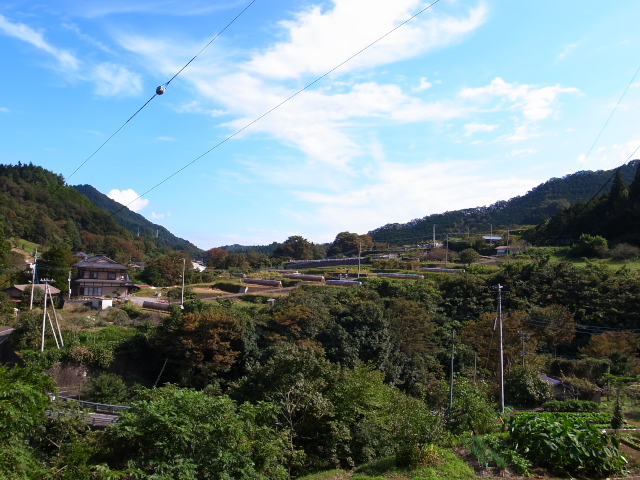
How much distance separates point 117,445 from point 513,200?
94.5 metres

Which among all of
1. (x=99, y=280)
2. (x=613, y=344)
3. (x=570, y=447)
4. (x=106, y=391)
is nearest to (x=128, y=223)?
(x=99, y=280)

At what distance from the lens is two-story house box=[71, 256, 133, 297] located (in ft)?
108

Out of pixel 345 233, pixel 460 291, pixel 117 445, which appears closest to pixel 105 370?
pixel 117 445

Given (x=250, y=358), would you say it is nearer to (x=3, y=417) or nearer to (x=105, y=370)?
(x=105, y=370)

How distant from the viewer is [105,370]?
2044cm

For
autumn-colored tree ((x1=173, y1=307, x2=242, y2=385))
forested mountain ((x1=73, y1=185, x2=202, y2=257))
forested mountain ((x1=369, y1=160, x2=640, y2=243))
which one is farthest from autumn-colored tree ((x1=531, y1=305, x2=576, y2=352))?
forested mountain ((x1=73, y1=185, x2=202, y2=257))

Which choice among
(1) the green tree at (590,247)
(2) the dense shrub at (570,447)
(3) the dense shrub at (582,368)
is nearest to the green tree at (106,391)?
(2) the dense shrub at (570,447)

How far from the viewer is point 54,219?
6175cm

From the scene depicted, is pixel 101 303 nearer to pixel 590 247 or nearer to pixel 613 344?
pixel 613 344

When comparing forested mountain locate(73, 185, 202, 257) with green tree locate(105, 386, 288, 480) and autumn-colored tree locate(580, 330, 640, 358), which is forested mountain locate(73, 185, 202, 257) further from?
green tree locate(105, 386, 288, 480)

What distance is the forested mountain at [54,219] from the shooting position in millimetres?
53281

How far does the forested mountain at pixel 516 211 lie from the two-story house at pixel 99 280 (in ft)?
177

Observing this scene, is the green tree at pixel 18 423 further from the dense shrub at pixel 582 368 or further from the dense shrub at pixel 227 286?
the dense shrub at pixel 227 286

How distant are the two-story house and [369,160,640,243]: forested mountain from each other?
5397 centimetres
